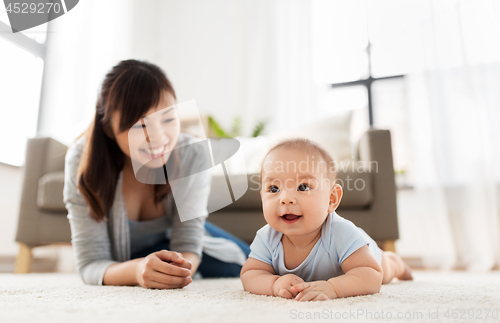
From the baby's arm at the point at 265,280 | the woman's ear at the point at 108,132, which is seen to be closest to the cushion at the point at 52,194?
the woman's ear at the point at 108,132

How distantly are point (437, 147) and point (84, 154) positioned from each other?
74.0 inches

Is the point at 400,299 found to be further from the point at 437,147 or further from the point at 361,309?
the point at 437,147

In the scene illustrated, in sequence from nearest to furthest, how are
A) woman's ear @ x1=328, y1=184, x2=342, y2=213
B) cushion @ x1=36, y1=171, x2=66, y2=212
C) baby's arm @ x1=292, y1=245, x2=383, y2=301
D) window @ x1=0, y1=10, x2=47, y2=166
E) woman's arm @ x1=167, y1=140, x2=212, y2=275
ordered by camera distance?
baby's arm @ x1=292, y1=245, x2=383, y2=301, woman's ear @ x1=328, y1=184, x2=342, y2=213, woman's arm @ x1=167, y1=140, x2=212, y2=275, cushion @ x1=36, y1=171, x2=66, y2=212, window @ x1=0, y1=10, x2=47, y2=166

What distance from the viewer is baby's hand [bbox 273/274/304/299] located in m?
0.52

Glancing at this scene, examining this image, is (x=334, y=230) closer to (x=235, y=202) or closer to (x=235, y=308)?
(x=235, y=308)

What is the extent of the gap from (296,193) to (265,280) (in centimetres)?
16

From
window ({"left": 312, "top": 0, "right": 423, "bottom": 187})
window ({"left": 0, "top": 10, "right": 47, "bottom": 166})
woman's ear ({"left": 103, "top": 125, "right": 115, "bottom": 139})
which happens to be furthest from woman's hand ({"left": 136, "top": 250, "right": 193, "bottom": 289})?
window ({"left": 312, "top": 0, "right": 423, "bottom": 187})

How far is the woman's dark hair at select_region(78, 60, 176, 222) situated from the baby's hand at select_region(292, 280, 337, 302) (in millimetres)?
501

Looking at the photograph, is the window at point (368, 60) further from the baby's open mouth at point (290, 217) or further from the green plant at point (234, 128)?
the baby's open mouth at point (290, 217)

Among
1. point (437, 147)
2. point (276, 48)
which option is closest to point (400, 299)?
point (437, 147)

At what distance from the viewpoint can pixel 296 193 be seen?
570 millimetres

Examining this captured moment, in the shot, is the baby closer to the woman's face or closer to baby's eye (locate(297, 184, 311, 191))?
baby's eye (locate(297, 184, 311, 191))

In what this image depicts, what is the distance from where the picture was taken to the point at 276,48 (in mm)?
2811

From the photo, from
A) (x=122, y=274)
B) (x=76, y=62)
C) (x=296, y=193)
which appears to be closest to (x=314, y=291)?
(x=296, y=193)
